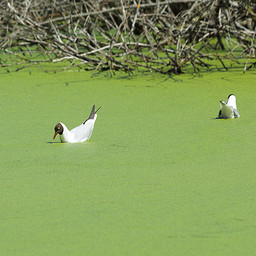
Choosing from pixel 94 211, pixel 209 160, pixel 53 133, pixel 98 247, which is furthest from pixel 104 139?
pixel 98 247

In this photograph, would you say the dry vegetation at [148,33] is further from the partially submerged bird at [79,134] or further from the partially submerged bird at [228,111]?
the partially submerged bird at [79,134]

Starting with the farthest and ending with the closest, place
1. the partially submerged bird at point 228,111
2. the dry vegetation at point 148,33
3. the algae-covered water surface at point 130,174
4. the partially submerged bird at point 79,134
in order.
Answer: the dry vegetation at point 148,33 < the partially submerged bird at point 228,111 < the partially submerged bird at point 79,134 < the algae-covered water surface at point 130,174

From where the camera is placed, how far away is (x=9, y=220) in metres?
2.44

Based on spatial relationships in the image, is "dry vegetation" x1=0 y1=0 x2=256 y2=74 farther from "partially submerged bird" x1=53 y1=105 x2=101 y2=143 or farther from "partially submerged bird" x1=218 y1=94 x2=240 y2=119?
"partially submerged bird" x1=53 y1=105 x2=101 y2=143

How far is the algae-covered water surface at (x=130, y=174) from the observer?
2.24 meters

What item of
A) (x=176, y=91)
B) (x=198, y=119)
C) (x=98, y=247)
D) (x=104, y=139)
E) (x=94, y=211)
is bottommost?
(x=98, y=247)

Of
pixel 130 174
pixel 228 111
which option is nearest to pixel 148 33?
pixel 228 111

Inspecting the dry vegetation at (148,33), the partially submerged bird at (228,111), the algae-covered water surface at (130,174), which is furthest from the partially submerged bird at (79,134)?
the dry vegetation at (148,33)

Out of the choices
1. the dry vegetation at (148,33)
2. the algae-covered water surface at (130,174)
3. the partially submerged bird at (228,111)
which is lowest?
the algae-covered water surface at (130,174)

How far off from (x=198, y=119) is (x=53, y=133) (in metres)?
0.98

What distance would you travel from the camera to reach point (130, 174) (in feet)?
10.1

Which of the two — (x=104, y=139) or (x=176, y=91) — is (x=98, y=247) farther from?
(x=176, y=91)

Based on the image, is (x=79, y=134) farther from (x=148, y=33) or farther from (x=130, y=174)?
(x=148, y=33)

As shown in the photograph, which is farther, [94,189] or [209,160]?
[209,160]
